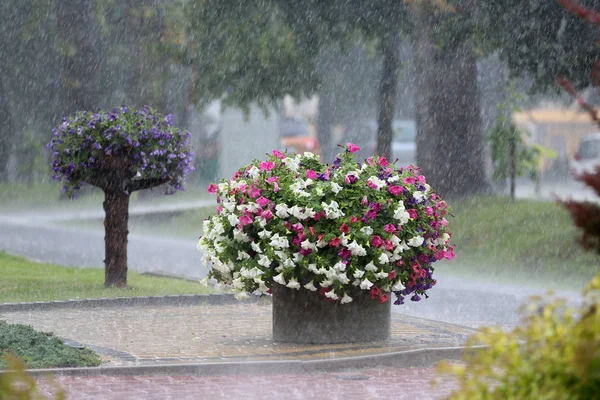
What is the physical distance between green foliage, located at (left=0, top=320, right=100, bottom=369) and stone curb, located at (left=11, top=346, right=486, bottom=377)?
0.48 ft

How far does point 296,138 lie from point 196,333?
1706 inches

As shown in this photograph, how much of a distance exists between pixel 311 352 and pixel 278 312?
760 mm

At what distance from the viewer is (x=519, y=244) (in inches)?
816

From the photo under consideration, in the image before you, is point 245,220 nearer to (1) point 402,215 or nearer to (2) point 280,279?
(2) point 280,279

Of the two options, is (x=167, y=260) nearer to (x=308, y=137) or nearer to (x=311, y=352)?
(x=311, y=352)

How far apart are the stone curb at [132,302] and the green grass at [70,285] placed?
0.63 meters

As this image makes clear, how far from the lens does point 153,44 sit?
114 ft

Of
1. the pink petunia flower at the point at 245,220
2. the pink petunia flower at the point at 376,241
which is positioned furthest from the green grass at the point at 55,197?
the pink petunia flower at the point at 376,241

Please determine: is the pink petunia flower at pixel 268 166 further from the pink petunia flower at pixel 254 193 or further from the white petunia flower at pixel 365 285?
the white petunia flower at pixel 365 285

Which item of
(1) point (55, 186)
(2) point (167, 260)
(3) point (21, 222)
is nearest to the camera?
(2) point (167, 260)

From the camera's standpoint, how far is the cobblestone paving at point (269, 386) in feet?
27.6

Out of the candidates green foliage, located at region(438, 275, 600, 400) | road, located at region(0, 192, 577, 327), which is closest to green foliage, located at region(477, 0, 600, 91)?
road, located at region(0, 192, 577, 327)

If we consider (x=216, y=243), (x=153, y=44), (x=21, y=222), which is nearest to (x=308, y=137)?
(x=153, y=44)

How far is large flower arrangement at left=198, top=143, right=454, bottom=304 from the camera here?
10086 millimetres
